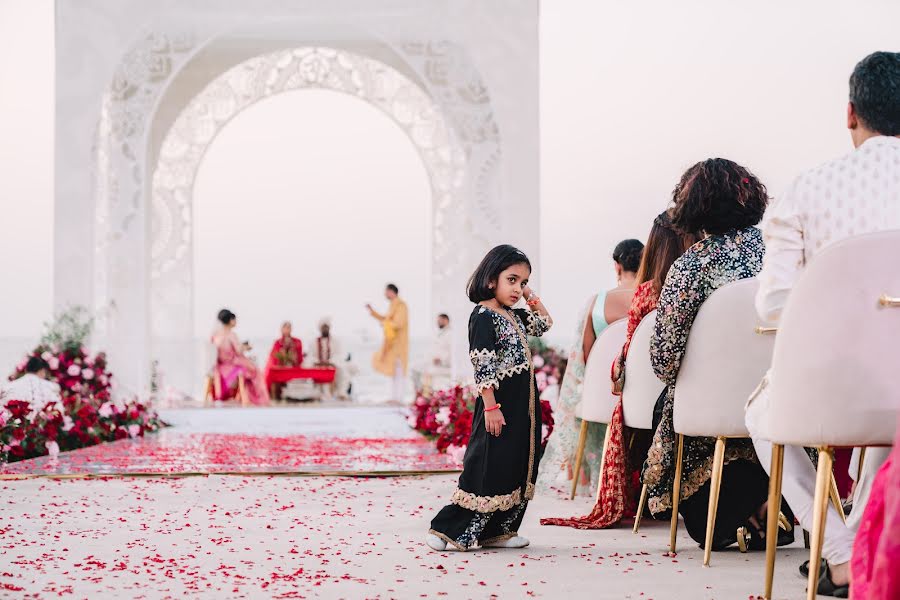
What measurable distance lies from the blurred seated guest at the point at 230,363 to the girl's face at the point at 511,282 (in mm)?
9071

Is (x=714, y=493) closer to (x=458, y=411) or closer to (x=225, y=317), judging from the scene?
(x=458, y=411)

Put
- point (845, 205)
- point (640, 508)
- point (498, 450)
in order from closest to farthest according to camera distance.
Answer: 1. point (845, 205)
2. point (498, 450)
3. point (640, 508)

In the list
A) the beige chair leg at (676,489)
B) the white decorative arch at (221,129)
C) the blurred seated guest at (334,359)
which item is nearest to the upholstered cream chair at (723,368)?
the beige chair leg at (676,489)

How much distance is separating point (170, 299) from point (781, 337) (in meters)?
10.3

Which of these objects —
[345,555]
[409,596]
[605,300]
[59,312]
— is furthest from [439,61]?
[409,596]

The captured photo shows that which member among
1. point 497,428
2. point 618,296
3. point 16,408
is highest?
point 618,296

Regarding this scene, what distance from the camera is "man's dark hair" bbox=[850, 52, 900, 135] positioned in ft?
8.82

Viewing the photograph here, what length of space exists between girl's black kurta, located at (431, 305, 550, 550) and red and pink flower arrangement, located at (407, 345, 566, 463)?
7.08ft

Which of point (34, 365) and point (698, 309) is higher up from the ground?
point (698, 309)

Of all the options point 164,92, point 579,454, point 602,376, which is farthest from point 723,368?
point 164,92

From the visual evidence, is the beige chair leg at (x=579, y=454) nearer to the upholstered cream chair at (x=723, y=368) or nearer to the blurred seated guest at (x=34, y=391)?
the upholstered cream chair at (x=723, y=368)

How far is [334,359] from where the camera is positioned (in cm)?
1362

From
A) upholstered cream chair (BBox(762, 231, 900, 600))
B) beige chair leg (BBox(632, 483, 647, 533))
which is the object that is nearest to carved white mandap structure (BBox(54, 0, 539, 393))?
beige chair leg (BBox(632, 483, 647, 533))

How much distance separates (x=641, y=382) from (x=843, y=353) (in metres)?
1.52
